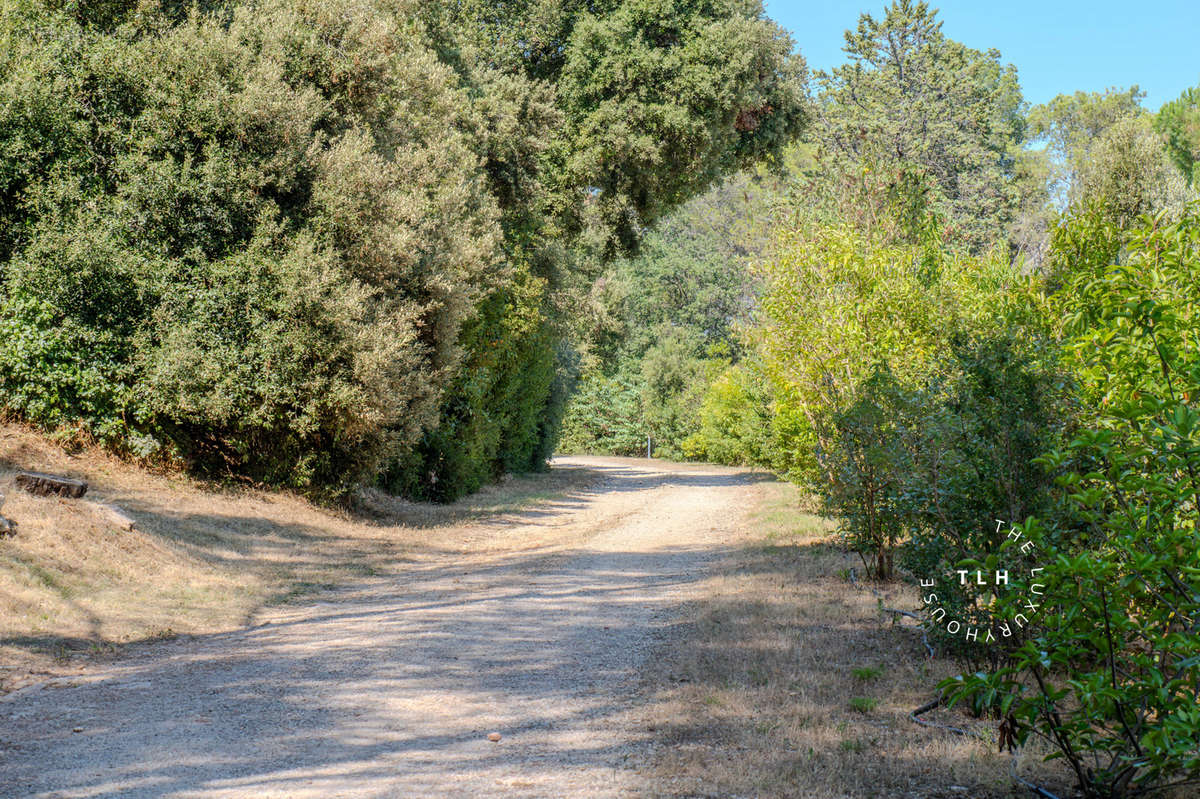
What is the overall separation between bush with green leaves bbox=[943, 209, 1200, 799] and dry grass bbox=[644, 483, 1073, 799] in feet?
2.11

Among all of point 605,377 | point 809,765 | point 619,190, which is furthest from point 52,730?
point 605,377

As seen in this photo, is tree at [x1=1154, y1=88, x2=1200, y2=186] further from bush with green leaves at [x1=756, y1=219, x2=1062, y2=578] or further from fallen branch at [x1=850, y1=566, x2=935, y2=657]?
fallen branch at [x1=850, y1=566, x2=935, y2=657]

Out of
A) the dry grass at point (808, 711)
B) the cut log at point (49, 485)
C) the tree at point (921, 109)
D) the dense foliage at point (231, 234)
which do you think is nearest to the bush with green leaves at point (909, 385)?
the dry grass at point (808, 711)

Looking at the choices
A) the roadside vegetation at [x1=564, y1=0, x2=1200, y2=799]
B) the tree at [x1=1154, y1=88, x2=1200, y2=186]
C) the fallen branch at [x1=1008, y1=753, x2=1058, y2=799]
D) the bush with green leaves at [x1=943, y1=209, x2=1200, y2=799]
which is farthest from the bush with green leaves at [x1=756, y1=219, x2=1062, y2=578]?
the tree at [x1=1154, y1=88, x2=1200, y2=186]

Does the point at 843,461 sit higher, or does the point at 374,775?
the point at 843,461

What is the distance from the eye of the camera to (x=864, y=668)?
6793 millimetres

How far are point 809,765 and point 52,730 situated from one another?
449 centimetres

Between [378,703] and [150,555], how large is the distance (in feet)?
18.9

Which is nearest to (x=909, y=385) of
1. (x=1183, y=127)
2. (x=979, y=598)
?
(x=979, y=598)

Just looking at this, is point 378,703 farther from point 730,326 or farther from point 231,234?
point 730,326

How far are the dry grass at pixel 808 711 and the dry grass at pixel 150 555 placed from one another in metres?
4.78

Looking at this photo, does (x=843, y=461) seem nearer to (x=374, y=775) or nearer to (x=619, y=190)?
(x=374, y=775)

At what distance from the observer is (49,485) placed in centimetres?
1087

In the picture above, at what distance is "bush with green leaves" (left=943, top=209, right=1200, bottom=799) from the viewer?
11.7 feet
